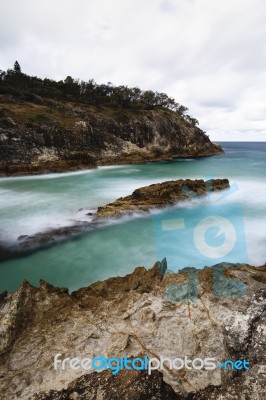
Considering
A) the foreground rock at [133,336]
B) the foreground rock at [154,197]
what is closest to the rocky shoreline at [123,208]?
the foreground rock at [154,197]

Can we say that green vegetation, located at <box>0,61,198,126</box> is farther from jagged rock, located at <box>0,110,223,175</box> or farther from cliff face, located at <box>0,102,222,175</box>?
jagged rock, located at <box>0,110,223,175</box>

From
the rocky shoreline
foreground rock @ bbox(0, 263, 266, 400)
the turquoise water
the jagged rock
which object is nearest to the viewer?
foreground rock @ bbox(0, 263, 266, 400)

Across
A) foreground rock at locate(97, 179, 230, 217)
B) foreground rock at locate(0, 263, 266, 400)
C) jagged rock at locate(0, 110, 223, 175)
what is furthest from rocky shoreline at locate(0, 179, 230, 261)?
jagged rock at locate(0, 110, 223, 175)

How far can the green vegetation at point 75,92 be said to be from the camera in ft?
128

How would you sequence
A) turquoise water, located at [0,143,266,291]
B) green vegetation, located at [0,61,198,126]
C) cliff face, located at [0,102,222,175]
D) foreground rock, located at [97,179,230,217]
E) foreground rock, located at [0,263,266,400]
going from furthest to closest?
1. green vegetation, located at [0,61,198,126]
2. cliff face, located at [0,102,222,175]
3. foreground rock, located at [97,179,230,217]
4. turquoise water, located at [0,143,266,291]
5. foreground rock, located at [0,263,266,400]

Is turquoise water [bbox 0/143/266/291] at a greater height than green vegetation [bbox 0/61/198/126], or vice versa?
green vegetation [bbox 0/61/198/126]

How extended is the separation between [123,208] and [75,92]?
41.9m

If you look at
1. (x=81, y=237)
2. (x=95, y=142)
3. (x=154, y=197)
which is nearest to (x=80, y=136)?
(x=95, y=142)

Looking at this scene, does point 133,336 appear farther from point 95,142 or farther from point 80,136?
point 95,142

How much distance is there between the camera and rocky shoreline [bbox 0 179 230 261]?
8.66 m

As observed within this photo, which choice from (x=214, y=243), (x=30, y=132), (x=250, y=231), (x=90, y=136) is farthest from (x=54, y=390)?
(x=90, y=136)

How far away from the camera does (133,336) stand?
3.35 m

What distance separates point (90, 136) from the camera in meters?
33.2

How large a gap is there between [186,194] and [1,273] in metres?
9.72
